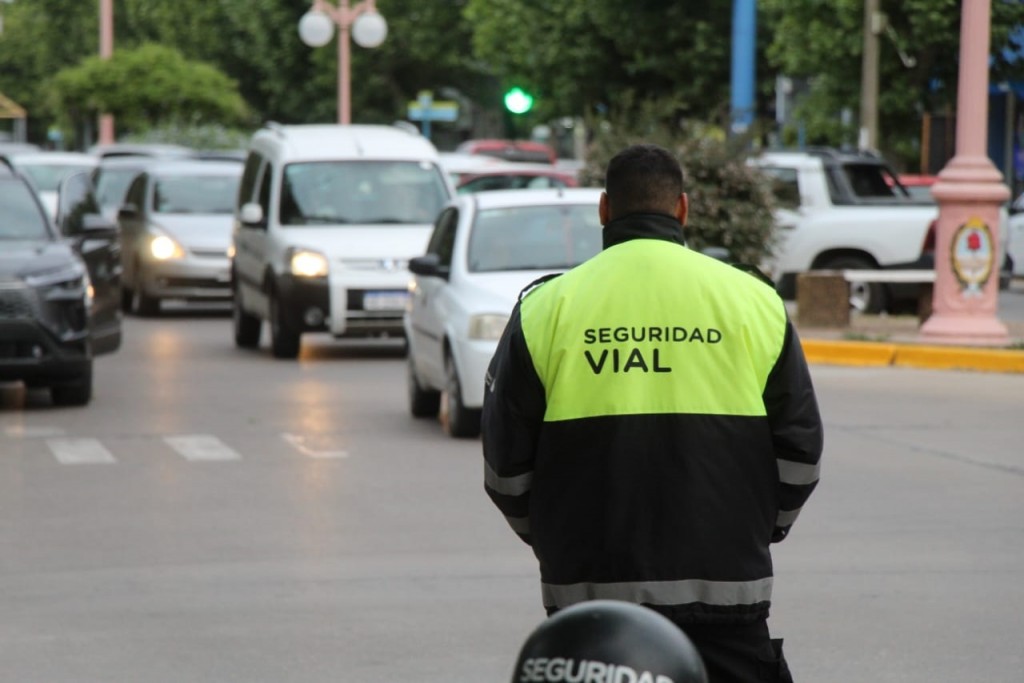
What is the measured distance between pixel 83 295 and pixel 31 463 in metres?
2.75

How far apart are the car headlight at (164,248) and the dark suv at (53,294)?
7.88m

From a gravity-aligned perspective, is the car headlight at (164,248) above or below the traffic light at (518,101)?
below

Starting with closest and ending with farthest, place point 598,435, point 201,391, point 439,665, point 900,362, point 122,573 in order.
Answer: point 598,435 → point 439,665 → point 122,573 → point 201,391 → point 900,362

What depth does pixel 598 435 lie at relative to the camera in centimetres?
394

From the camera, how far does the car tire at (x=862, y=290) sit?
2177cm

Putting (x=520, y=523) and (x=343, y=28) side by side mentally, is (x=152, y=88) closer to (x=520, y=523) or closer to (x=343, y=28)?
(x=343, y=28)

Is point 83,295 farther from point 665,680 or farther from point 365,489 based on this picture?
point 665,680

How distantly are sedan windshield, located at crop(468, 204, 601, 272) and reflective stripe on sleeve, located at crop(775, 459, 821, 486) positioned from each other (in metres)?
9.54

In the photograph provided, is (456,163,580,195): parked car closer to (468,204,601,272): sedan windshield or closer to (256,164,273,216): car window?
(256,164,273,216): car window

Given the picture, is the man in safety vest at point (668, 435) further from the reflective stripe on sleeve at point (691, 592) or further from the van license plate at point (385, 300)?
the van license plate at point (385, 300)

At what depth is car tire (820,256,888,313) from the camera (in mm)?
21766

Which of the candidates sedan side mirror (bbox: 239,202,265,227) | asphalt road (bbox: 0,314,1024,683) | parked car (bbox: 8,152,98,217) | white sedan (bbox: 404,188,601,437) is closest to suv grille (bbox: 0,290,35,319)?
asphalt road (bbox: 0,314,1024,683)

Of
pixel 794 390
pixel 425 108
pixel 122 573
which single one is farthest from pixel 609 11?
pixel 794 390

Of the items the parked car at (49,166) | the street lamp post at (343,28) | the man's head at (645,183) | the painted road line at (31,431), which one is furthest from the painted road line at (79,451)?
the street lamp post at (343,28)
